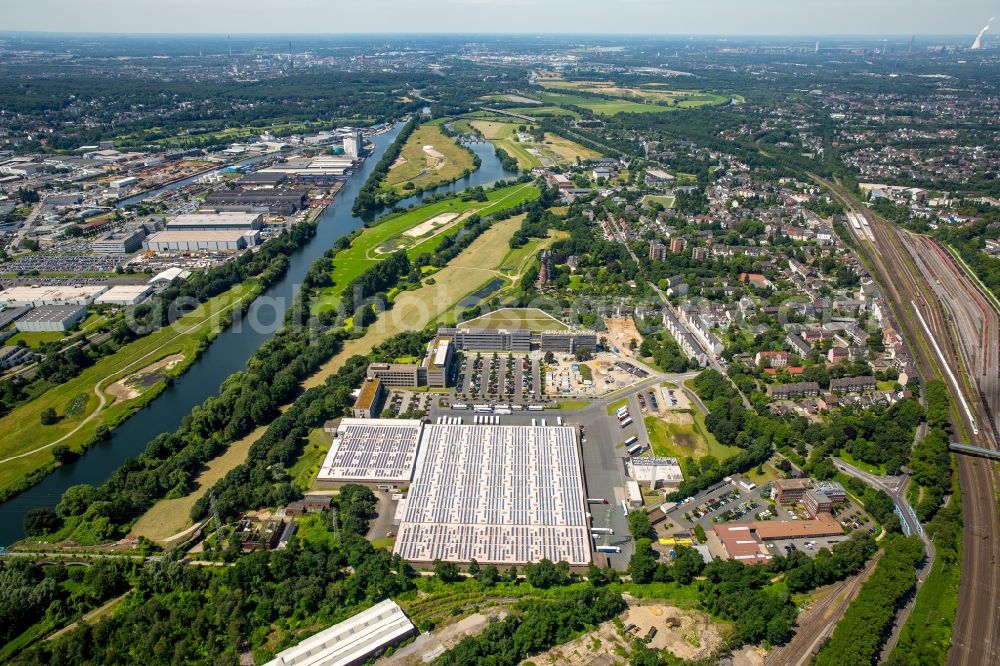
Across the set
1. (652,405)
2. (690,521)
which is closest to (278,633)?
(690,521)

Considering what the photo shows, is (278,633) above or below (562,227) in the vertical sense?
below

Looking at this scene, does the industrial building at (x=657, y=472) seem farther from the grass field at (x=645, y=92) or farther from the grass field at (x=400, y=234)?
the grass field at (x=645, y=92)

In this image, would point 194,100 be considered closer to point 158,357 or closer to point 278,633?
point 158,357

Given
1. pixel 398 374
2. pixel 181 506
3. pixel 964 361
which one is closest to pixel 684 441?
pixel 398 374

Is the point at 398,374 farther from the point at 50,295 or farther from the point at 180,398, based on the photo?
the point at 50,295

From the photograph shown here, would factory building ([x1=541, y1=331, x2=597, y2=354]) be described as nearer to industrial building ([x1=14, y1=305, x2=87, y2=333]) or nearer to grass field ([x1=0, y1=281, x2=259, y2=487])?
grass field ([x1=0, y1=281, x2=259, y2=487])

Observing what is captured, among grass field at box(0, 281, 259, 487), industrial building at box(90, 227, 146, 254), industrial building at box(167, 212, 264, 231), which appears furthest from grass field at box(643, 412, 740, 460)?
industrial building at box(90, 227, 146, 254)

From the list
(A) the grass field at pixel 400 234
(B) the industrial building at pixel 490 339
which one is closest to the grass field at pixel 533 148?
(A) the grass field at pixel 400 234
